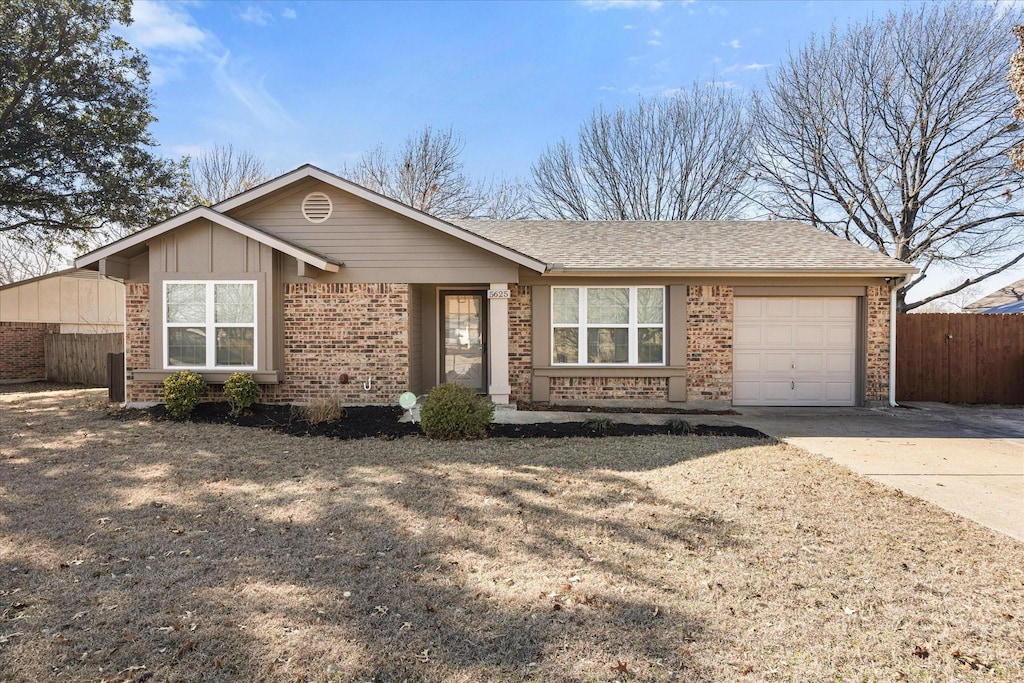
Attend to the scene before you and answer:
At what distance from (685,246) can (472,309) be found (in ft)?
16.0

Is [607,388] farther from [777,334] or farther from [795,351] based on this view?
[795,351]

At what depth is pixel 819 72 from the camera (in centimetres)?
1952

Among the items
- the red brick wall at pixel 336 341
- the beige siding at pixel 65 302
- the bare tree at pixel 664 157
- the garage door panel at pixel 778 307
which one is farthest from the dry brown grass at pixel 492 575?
the bare tree at pixel 664 157

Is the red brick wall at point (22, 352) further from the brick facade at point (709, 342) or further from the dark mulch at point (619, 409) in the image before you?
the brick facade at point (709, 342)

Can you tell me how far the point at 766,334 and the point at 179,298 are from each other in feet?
36.8

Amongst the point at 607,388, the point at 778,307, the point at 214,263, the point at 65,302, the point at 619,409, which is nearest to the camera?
the point at 214,263

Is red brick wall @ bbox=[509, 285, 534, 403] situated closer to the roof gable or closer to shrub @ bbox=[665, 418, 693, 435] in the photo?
shrub @ bbox=[665, 418, 693, 435]

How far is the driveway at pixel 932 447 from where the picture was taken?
16.8 feet

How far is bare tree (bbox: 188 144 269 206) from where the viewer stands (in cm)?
2578

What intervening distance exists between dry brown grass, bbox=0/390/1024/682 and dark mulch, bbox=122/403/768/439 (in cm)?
173

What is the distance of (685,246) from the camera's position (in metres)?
11.7

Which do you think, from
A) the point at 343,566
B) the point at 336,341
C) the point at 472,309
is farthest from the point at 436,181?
the point at 343,566

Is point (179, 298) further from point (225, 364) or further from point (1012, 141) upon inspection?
point (1012, 141)

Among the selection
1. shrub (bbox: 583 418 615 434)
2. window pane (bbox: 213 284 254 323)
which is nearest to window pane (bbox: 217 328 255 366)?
window pane (bbox: 213 284 254 323)
